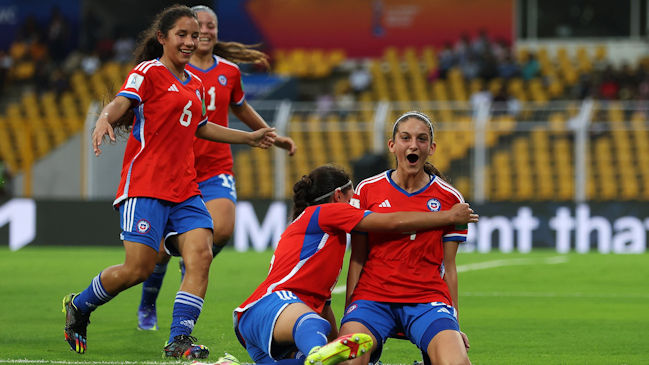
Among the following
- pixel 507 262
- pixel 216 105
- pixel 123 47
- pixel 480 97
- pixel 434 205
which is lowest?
pixel 507 262

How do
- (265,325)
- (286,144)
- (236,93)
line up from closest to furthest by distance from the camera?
(265,325)
(286,144)
(236,93)

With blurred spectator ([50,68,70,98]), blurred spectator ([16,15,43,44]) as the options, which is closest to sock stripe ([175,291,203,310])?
blurred spectator ([50,68,70,98])

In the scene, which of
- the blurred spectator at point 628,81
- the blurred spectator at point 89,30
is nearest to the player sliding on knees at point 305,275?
the blurred spectator at point 628,81

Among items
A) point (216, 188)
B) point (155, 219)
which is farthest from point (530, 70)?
point (155, 219)

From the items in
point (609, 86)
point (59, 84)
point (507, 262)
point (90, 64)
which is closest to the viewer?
point (507, 262)

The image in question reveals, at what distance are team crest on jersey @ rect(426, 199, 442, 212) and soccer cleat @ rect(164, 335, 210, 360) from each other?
1696mm

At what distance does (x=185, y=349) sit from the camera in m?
6.50

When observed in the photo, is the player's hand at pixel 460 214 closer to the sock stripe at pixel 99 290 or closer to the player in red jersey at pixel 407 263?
the player in red jersey at pixel 407 263

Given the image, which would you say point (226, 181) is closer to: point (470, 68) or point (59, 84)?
point (470, 68)

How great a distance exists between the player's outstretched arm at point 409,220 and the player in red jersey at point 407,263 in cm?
13

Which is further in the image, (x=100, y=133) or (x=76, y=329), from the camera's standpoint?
(x=76, y=329)

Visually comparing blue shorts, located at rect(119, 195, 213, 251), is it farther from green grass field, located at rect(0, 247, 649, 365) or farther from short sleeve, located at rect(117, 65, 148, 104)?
green grass field, located at rect(0, 247, 649, 365)

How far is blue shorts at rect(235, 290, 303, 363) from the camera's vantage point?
5402 mm

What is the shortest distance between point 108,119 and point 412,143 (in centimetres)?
192
